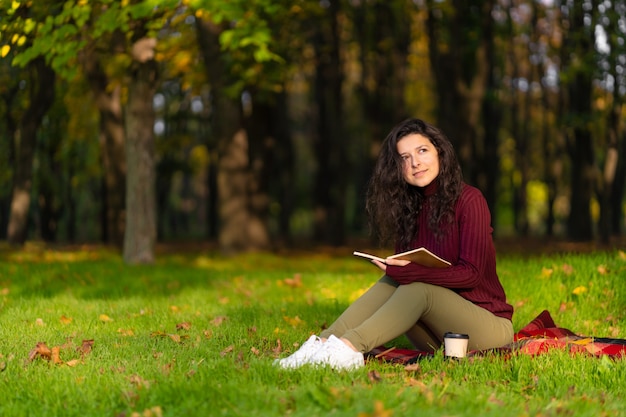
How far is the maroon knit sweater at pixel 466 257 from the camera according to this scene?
5.56 meters

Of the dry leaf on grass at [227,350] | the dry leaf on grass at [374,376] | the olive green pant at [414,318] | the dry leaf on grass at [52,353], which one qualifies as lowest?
the dry leaf on grass at [227,350]

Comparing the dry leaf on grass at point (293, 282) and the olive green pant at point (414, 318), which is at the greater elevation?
the olive green pant at point (414, 318)

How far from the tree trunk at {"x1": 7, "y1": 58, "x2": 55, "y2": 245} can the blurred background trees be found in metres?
0.04

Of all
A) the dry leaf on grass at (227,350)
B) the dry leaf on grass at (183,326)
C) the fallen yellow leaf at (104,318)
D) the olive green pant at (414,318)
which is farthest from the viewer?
the fallen yellow leaf at (104,318)

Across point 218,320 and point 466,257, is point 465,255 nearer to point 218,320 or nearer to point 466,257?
point 466,257

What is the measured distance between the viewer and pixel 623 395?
4930 mm

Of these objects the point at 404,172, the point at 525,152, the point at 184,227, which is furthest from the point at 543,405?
the point at 184,227

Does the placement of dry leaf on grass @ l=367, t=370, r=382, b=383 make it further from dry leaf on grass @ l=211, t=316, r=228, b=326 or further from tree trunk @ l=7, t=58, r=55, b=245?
tree trunk @ l=7, t=58, r=55, b=245

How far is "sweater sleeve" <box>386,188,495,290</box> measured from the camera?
18.2ft

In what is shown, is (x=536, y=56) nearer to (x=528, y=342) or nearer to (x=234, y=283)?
(x=234, y=283)

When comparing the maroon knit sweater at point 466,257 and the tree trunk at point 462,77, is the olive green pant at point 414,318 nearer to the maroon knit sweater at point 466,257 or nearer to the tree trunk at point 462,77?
the maroon knit sweater at point 466,257

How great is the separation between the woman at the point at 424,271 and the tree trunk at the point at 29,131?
594 inches

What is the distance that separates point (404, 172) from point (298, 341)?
172 centimetres

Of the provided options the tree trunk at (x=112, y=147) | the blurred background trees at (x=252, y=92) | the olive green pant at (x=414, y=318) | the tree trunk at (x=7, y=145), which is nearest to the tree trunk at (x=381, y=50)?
the blurred background trees at (x=252, y=92)
